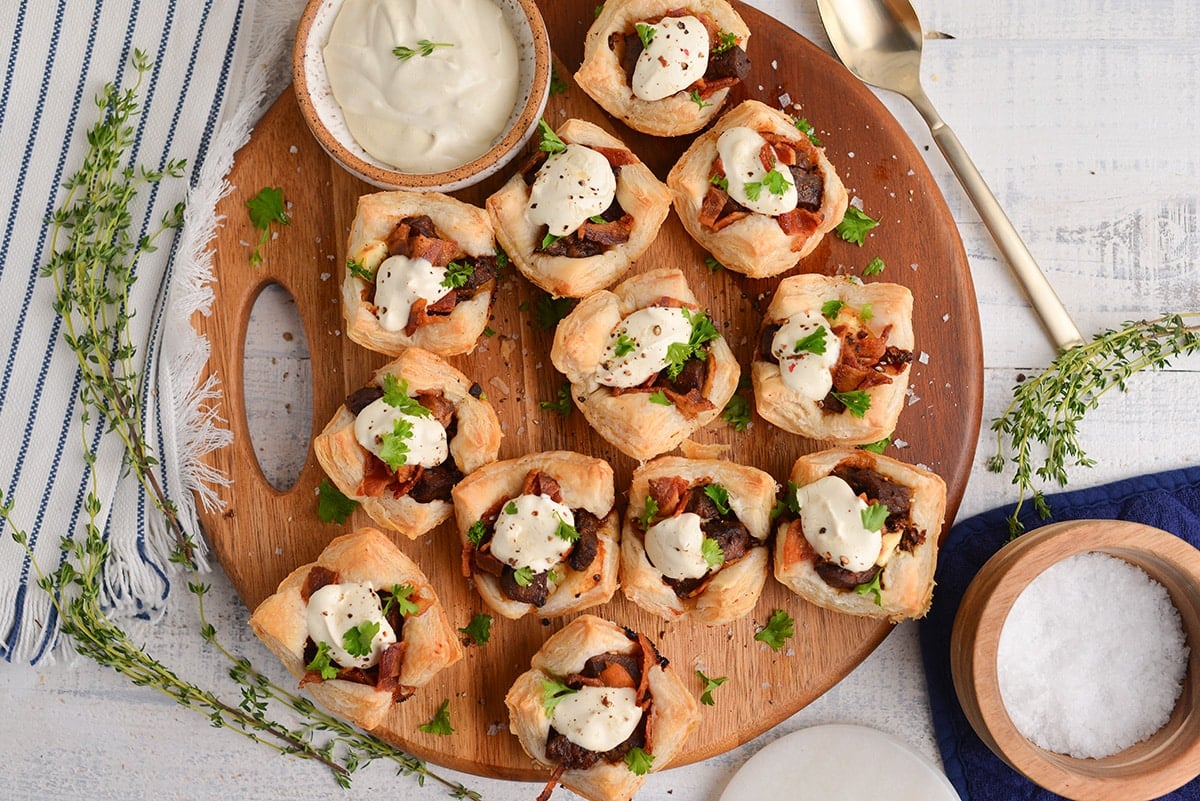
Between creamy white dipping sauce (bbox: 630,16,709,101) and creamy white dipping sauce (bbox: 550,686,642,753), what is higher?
creamy white dipping sauce (bbox: 630,16,709,101)

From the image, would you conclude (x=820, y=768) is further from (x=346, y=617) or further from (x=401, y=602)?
(x=346, y=617)

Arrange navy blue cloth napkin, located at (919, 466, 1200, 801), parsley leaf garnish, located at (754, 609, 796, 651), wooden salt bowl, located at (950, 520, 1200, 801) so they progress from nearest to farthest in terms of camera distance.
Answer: wooden salt bowl, located at (950, 520, 1200, 801), parsley leaf garnish, located at (754, 609, 796, 651), navy blue cloth napkin, located at (919, 466, 1200, 801)

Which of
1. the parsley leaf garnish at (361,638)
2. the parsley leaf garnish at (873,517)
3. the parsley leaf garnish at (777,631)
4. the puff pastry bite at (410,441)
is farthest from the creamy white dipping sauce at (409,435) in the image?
the parsley leaf garnish at (873,517)

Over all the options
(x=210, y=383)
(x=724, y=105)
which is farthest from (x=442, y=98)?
(x=210, y=383)

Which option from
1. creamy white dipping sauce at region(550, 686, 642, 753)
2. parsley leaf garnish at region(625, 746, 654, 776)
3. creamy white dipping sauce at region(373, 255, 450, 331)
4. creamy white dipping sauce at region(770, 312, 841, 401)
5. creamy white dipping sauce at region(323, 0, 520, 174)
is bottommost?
parsley leaf garnish at region(625, 746, 654, 776)

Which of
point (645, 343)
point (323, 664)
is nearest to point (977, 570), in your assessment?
point (645, 343)

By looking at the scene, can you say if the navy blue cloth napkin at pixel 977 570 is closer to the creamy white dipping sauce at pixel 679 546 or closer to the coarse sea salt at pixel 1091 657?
the coarse sea salt at pixel 1091 657

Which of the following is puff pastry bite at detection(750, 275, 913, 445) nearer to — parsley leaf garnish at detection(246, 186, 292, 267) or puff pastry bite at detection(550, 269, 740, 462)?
puff pastry bite at detection(550, 269, 740, 462)

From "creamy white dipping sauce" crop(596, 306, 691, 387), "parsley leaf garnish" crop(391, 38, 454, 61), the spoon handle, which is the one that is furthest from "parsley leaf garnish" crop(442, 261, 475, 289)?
the spoon handle
